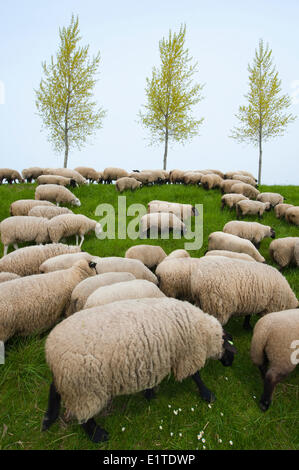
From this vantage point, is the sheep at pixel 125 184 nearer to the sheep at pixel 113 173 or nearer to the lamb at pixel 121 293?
the sheep at pixel 113 173

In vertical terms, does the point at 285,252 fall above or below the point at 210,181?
below

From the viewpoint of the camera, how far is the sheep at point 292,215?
826 cm

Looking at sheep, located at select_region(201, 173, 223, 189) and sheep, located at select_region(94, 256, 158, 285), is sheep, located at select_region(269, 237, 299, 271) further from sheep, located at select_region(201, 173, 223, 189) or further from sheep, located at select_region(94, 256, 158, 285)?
sheep, located at select_region(201, 173, 223, 189)

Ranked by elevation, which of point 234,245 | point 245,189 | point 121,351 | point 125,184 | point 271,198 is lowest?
point 121,351

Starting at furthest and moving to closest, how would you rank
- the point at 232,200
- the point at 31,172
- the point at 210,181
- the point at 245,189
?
the point at 31,172 → the point at 210,181 → the point at 245,189 → the point at 232,200

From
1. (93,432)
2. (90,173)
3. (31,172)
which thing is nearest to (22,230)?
(93,432)

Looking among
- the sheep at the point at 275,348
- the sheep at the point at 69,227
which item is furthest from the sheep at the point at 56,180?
the sheep at the point at 275,348

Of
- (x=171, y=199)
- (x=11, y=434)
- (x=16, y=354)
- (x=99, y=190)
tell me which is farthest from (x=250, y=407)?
(x=99, y=190)

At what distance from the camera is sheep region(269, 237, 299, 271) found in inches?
233

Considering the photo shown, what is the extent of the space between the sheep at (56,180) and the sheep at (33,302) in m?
8.15

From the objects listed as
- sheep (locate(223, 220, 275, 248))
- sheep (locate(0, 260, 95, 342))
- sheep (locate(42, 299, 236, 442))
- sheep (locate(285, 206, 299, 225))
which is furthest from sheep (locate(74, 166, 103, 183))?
sheep (locate(42, 299, 236, 442))

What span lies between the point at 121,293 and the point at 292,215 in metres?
7.42

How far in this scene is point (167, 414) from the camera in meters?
2.61

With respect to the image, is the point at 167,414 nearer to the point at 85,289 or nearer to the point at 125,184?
the point at 85,289
